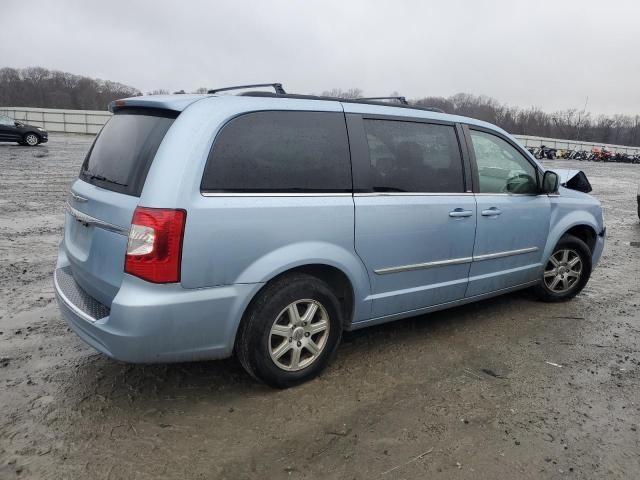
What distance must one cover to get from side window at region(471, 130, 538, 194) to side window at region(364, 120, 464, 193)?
29cm

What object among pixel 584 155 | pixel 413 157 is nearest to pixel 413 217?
pixel 413 157

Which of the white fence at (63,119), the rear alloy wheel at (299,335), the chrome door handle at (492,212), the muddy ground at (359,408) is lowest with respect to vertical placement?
the white fence at (63,119)

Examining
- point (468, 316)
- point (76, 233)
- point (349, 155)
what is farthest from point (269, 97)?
point (468, 316)

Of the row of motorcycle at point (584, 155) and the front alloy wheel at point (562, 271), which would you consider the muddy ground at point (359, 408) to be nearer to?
the front alloy wheel at point (562, 271)

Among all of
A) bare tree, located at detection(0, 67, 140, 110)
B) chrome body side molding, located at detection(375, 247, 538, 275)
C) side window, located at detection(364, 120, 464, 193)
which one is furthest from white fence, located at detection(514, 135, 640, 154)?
side window, located at detection(364, 120, 464, 193)

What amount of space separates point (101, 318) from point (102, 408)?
57 centimetres

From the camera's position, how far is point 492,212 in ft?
13.9

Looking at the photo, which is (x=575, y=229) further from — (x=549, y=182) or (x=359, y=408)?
(x=359, y=408)

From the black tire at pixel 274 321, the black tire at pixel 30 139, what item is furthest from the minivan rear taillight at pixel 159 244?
the black tire at pixel 30 139

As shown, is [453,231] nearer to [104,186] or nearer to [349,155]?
[349,155]

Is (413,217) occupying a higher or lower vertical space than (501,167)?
lower

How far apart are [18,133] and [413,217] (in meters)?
26.0

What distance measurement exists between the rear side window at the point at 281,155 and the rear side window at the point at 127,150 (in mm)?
372

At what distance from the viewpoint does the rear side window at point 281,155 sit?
2943 mm
